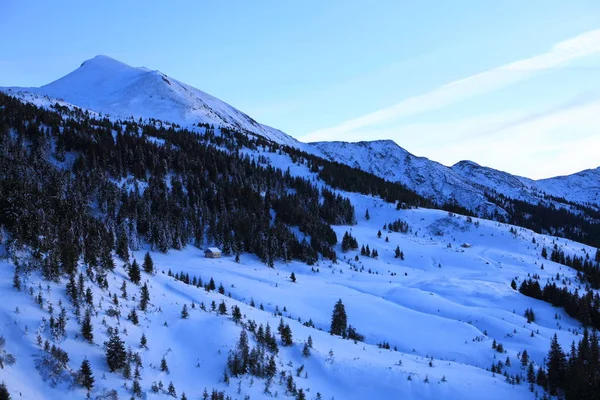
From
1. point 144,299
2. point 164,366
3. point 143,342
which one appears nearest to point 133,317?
point 143,342

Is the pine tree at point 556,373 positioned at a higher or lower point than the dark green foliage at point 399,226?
lower

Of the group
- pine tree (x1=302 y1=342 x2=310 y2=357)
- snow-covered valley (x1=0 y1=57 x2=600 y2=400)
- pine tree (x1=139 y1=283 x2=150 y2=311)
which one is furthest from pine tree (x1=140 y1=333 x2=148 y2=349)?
pine tree (x1=302 y1=342 x2=310 y2=357)

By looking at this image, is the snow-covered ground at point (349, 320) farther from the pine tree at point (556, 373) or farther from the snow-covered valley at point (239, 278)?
the pine tree at point (556, 373)

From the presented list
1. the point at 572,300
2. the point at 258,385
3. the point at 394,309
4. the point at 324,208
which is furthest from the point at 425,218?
the point at 258,385

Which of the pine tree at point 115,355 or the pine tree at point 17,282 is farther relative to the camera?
the pine tree at point 17,282

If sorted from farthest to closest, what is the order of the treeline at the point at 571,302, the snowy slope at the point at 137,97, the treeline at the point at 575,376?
1. the snowy slope at the point at 137,97
2. the treeline at the point at 571,302
3. the treeline at the point at 575,376

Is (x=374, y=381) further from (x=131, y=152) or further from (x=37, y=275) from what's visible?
(x=131, y=152)

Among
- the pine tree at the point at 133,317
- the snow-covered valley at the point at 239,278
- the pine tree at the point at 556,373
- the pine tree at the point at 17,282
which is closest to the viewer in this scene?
the snow-covered valley at the point at 239,278

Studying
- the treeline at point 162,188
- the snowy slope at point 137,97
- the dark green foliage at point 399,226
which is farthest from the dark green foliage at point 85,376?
the snowy slope at point 137,97
